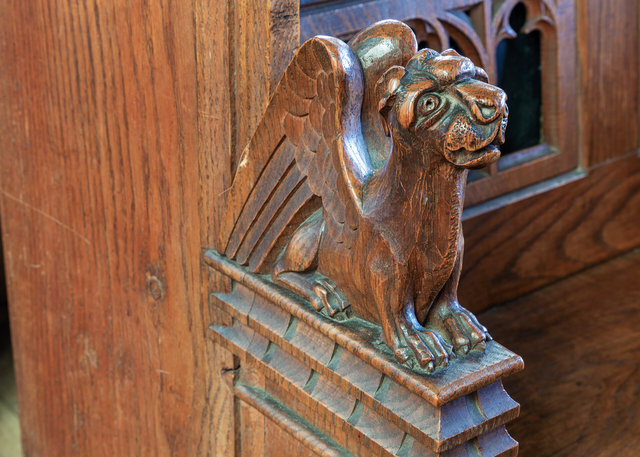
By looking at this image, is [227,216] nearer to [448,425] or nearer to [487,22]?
[448,425]

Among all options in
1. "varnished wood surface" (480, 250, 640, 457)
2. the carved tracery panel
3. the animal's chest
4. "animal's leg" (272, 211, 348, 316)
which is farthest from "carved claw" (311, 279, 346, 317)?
the carved tracery panel

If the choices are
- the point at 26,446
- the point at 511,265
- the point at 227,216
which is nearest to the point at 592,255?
the point at 511,265

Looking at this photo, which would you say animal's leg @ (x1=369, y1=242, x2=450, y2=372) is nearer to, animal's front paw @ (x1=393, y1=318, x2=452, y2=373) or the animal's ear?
animal's front paw @ (x1=393, y1=318, x2=452, y2=373)

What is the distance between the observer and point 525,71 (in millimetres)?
1325

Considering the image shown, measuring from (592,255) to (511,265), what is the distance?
18 centimetres

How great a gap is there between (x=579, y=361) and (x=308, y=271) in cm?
47

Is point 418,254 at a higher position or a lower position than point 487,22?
lower

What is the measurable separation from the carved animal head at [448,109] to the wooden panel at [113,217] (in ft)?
0.85

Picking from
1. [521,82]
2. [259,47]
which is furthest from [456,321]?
[521,82]

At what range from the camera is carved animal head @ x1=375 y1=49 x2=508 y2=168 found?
674 mm

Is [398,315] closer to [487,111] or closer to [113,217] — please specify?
[487,111]

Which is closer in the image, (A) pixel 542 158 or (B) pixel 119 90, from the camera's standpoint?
(B) pixel 119 90

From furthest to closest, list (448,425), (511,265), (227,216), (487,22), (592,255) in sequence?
(592,255)
(511,265)
(487,22)
(227,216)
(448,425)

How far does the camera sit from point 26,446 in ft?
4.88
